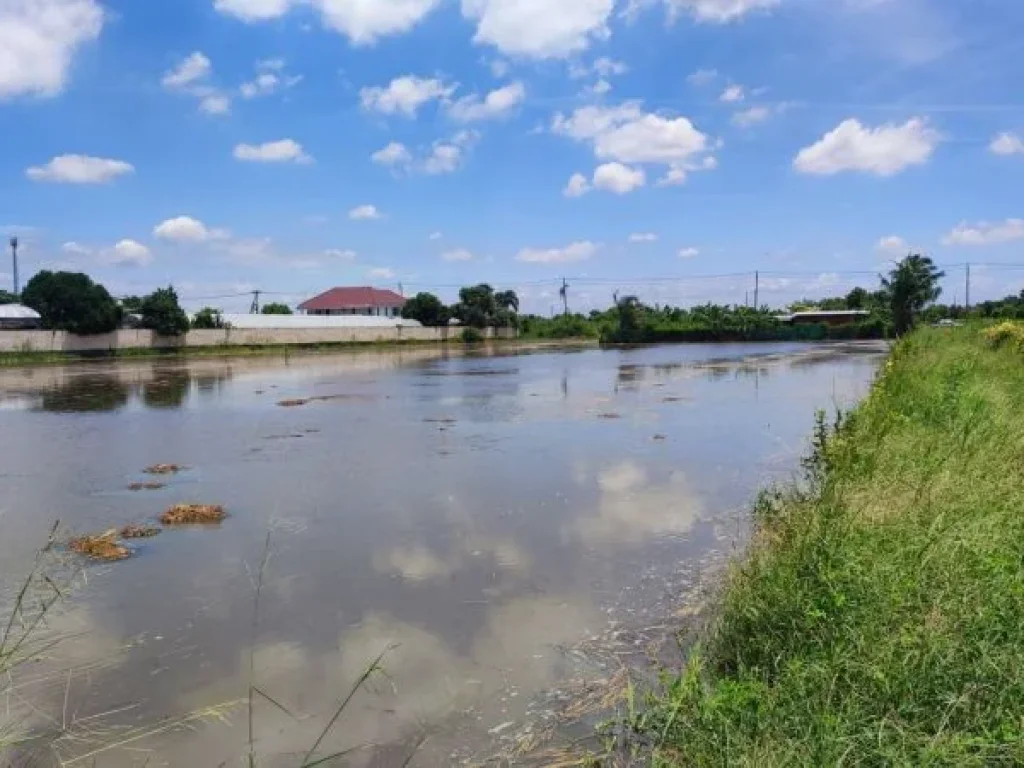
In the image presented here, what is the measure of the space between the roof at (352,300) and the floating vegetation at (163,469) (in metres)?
70.9

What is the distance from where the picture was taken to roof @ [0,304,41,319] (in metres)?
48.1

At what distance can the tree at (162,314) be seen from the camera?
4806 cm

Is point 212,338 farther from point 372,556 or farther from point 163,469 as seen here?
point 372,556

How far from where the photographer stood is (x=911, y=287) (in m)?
55.6

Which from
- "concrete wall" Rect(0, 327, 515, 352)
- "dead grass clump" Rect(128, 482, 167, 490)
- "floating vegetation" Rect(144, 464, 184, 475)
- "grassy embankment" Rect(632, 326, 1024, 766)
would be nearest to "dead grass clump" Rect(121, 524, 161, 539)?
"dead grass clump" Rect(128, 482, 167, 490)

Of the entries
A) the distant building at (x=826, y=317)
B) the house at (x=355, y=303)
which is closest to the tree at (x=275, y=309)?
the house at (x=355, y=303)

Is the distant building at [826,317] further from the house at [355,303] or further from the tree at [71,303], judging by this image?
the tree at [71,303]

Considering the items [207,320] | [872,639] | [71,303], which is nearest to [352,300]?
[207,320]

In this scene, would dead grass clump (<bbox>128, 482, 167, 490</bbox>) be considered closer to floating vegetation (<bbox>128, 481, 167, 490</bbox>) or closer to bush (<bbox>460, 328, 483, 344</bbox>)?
floating vegetation (<bbox>128, 481, 167, 490</bbox>)

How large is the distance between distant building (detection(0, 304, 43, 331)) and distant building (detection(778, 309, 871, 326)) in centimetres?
5945

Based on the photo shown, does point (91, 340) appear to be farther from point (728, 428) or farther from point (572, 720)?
point (572, 720)

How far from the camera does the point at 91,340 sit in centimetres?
4488

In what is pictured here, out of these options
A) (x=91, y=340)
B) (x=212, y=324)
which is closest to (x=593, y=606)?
(x=91, y=340)

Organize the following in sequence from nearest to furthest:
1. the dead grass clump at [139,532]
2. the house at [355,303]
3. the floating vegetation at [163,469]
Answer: the dead grass clump at [139,532] → the floating vegetation at [163,469] → the house at [355,303]
